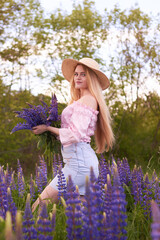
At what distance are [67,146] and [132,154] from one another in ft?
24.9

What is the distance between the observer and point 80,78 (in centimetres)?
446

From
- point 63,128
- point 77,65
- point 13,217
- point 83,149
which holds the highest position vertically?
point 77,65

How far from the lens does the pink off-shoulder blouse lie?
3.78 meters

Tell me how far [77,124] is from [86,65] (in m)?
1.00

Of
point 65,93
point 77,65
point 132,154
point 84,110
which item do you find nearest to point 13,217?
point 84,110

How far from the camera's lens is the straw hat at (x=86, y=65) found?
438 cm

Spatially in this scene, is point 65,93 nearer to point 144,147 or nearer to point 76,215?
point 144,147

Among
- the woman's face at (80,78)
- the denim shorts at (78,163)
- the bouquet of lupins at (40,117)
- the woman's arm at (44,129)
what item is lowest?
the denim shorts at (78,163)

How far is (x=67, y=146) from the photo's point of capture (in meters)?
3.91

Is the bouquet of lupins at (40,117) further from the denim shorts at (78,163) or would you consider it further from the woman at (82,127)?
the denim shorts at (78,163)

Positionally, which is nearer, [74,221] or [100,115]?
[74,221]

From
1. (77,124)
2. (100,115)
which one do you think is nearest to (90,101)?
(100,115)

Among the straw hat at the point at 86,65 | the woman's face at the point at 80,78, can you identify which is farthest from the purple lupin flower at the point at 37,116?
the straw hat at the point at 86,65

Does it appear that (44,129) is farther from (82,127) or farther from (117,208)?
(117,208)
